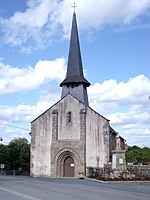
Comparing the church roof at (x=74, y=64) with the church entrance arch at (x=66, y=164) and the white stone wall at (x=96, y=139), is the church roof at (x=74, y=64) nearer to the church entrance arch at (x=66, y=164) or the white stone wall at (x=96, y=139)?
the white stone wall at (x=96, y=139)

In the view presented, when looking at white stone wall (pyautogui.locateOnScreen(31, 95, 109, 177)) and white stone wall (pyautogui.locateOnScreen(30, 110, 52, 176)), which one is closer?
white stone wall (pyautogui.locateOnScreen(31, 95, 109, 177))

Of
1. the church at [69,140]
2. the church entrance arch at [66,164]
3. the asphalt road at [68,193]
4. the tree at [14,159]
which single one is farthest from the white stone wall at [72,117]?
the tree at [14,159]

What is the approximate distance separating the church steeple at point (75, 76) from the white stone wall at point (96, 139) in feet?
13.1

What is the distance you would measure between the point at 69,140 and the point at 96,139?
117 inches

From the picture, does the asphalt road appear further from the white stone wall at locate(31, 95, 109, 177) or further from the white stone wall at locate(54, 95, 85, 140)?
the white stone wall at locate(54, 95, 85, 140)

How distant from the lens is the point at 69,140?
38.2 m

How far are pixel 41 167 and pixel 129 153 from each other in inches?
386

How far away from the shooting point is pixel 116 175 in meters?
28.5

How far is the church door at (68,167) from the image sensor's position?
38062mm

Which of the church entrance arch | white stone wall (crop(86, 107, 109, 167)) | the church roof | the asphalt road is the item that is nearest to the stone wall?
white stone wall (crop(86, 107, 109, 167))

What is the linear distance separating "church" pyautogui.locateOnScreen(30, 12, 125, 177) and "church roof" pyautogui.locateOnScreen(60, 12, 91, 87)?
3.15m

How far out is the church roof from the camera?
4244cm

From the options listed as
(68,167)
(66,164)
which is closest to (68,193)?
(68,167)

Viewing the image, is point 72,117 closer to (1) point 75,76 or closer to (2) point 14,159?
(1) point 75,76
